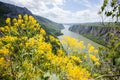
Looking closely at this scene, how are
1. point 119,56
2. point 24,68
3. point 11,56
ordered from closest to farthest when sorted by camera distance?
1. point 119,56
2. point 24,68
3. point 11,56

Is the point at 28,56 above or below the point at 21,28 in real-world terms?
below

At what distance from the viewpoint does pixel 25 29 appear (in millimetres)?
10531

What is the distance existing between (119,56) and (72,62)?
10.4 meters

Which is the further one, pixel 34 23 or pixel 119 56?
pixel 34 23

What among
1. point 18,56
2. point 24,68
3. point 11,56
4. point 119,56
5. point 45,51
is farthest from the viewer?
point 45,51

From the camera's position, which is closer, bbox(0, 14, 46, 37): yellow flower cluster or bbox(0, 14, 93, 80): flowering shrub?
bbox(0, 14, 93, 80): flowering shrub

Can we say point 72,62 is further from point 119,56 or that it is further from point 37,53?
point 119,56

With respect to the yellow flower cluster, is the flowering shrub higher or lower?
lower

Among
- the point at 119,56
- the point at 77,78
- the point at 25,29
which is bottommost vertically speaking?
the point at 77,78

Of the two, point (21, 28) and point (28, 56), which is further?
point (21, 28)

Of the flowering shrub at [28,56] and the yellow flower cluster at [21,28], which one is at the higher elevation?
the yellow flower cluster at [21,28]

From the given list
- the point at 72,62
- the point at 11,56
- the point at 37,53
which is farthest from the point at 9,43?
the point at 72,62

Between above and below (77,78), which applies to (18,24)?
above

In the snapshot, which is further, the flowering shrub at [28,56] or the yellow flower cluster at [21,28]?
the yellow flower cluster at [21,28]
